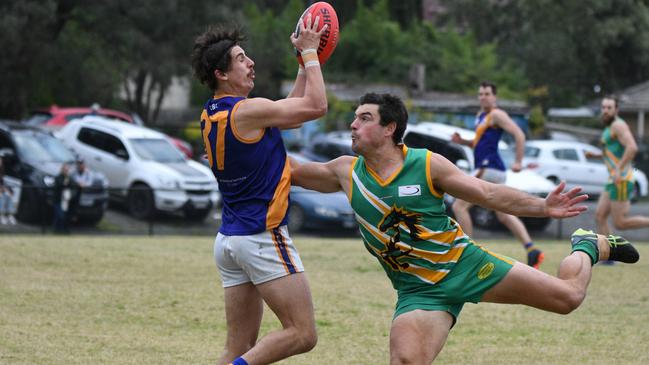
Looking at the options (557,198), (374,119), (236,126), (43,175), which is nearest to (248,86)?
(236,126)

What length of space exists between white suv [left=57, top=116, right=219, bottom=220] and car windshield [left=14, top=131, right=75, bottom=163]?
127 cm

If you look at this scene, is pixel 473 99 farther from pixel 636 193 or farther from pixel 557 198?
pixel 557 198

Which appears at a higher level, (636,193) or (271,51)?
(271,51)

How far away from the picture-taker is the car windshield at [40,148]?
20.7m

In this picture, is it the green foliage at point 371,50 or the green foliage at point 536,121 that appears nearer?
the green foliage at point 536,121

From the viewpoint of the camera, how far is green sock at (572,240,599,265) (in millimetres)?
6430

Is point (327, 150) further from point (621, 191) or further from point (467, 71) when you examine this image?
point (467, 71)

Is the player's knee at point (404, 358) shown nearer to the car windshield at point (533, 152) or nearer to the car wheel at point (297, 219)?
A: the car wheel at point (297, 219)

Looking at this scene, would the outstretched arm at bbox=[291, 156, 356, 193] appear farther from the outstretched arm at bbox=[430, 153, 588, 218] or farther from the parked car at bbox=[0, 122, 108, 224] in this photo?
the parked car at bbox=[0, 122, 108, 224]

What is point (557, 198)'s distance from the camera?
5734 mm

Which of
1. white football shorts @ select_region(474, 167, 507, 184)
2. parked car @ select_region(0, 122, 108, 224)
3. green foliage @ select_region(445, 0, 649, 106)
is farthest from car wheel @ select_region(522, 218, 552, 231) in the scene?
green foliage @ select_region(445, 0, 649, 106)

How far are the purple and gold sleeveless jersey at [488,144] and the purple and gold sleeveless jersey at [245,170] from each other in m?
7.43

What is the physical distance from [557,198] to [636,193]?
2694cm

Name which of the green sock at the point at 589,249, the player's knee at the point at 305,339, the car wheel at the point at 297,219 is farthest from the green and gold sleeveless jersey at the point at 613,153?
the player's knee at the point at 305,339
